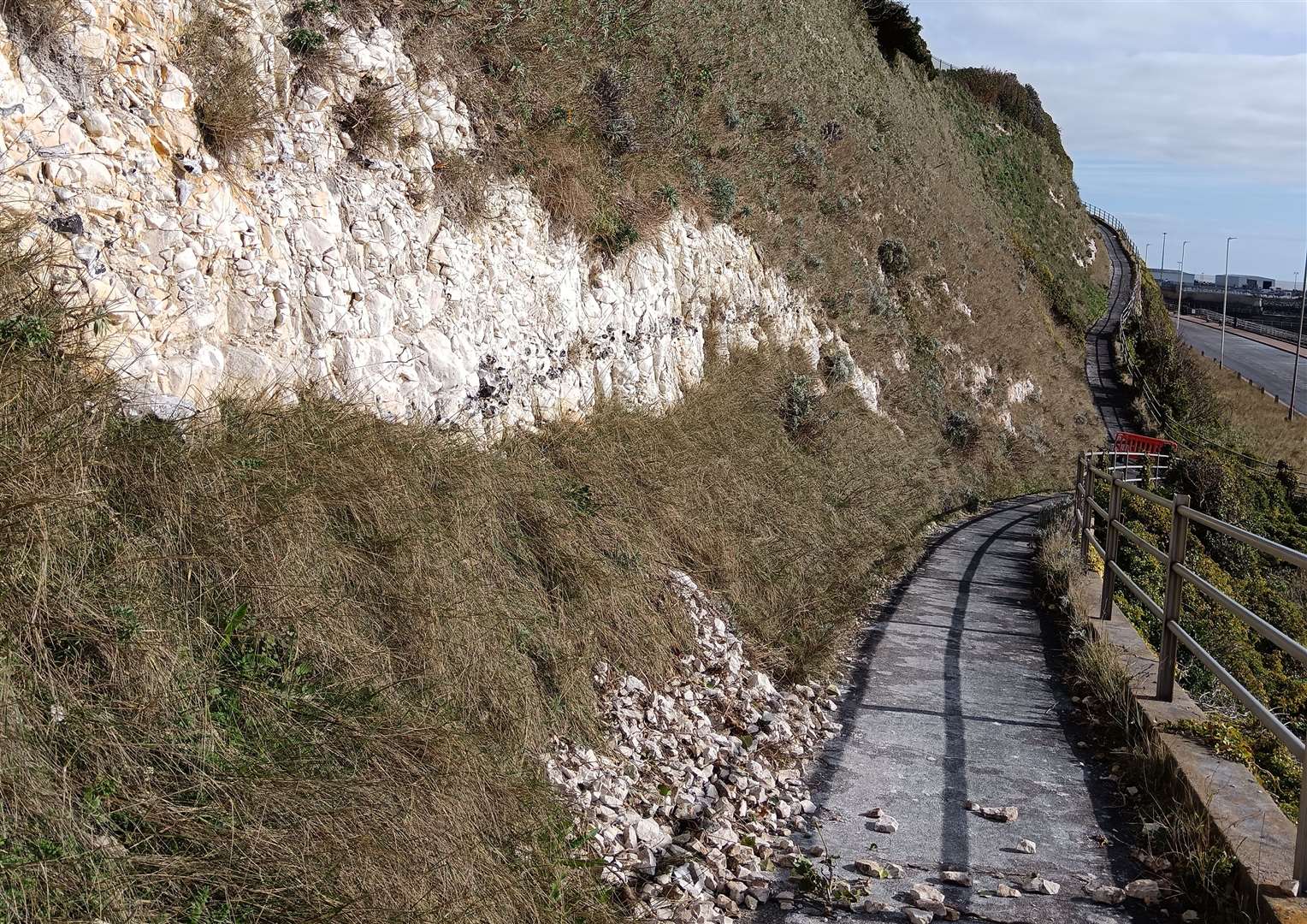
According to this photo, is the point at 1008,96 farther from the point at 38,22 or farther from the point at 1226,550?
the point at 38,22

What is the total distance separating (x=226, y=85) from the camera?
6.15 meters

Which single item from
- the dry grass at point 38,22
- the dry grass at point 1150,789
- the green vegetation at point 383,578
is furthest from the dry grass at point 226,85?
the dry grass at point 1150,789

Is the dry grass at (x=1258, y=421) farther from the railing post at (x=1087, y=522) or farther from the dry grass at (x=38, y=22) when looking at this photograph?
the dry grass at (x=38, y=22)

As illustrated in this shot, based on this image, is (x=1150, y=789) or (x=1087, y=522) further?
(x=1087, y=522)

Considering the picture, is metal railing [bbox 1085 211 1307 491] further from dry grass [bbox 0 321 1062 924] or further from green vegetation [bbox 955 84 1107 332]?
dry grass [bbox 0 321 1062 924]

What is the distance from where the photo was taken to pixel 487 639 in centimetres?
504

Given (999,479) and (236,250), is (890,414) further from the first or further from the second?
(236,250)

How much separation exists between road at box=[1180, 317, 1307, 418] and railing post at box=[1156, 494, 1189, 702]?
60231 millimetres

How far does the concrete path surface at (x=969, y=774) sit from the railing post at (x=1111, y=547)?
590 millimetres

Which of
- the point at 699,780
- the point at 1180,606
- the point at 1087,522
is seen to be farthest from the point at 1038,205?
the point at 699,780

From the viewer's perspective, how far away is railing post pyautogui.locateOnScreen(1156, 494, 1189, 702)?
5.73m

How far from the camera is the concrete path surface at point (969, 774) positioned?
4.49 meters

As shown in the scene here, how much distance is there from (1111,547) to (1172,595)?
256 centimetres

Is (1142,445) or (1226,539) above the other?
(1142,445)
